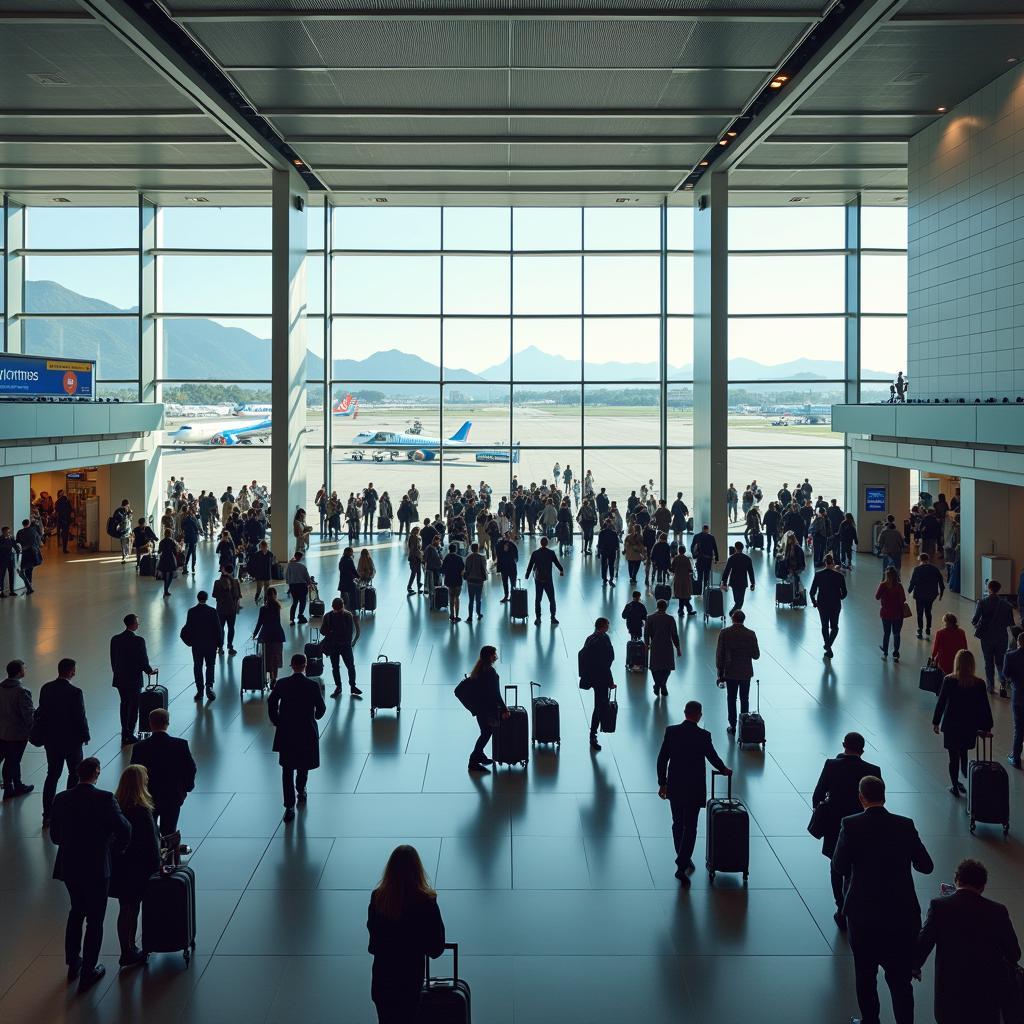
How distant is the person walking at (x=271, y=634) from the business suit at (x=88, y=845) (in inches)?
263

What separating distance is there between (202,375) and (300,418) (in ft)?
23.4

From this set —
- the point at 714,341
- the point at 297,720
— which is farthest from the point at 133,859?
the point at 714,341

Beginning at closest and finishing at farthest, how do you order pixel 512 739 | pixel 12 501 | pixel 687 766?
pixel 687 766 < pixel 512 739 < pixel 12 501

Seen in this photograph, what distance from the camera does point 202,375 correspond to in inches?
1310

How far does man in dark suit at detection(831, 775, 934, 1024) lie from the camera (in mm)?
5504

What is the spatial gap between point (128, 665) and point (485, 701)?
153 inches

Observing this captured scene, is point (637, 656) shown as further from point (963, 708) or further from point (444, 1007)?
point (444, 1007)

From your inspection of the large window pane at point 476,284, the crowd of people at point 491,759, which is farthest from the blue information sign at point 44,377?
the large window pane at point 476,284

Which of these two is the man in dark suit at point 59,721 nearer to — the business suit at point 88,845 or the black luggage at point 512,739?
the business suit at point 88,845

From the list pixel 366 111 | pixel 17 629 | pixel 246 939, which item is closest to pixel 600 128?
pixel 366 111

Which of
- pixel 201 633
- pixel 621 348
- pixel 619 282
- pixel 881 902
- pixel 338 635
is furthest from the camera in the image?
pixel 621 348

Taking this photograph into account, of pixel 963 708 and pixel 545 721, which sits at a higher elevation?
pixel 963 708

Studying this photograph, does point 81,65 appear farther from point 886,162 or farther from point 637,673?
point 886,162

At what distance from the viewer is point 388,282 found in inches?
1276
